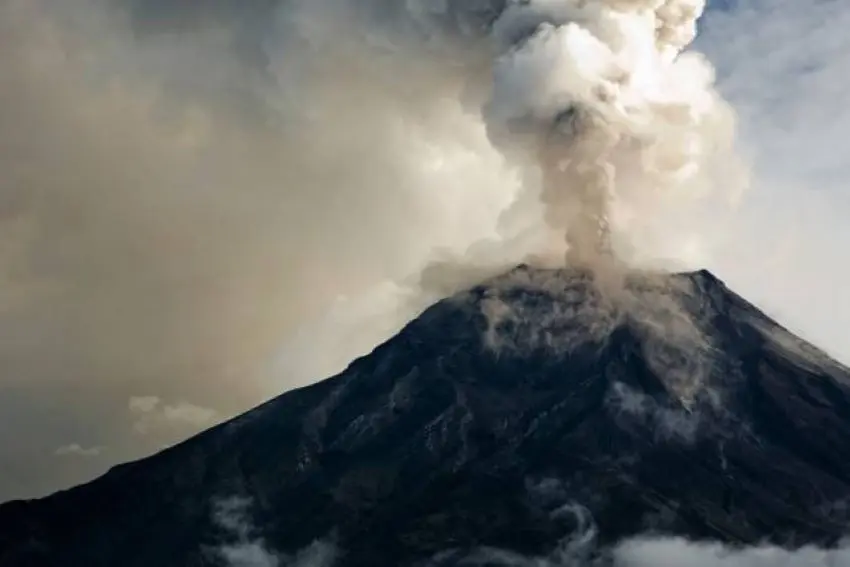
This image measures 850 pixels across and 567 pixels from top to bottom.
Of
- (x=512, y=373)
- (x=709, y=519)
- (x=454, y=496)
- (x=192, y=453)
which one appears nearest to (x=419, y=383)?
(x=512, y=373)

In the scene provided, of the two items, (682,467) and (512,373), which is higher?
(512,373)

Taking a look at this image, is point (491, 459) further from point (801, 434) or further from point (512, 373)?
point (801, 434)

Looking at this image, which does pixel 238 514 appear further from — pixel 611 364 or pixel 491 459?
pixel 611 364

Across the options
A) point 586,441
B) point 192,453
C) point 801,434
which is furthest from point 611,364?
point 192,453

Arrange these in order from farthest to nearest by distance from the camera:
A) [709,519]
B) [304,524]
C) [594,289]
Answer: [594,289]
[304,524]
[709,519]

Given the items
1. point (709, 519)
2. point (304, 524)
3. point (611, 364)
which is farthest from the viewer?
point (611, 364)

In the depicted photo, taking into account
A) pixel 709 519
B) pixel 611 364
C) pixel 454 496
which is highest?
pixel 611 364

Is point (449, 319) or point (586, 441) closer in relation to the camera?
point (586, 441)
